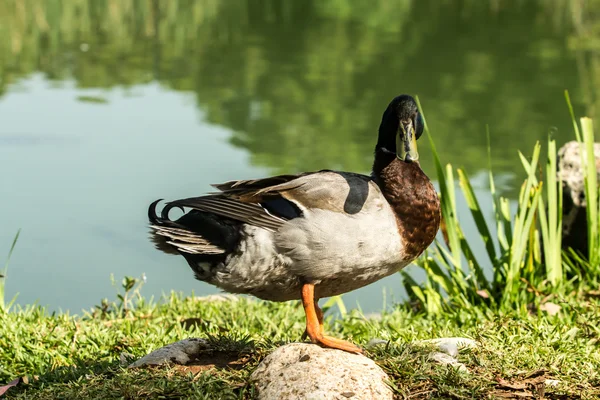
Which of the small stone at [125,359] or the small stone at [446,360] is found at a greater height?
the small stone at [446,360]

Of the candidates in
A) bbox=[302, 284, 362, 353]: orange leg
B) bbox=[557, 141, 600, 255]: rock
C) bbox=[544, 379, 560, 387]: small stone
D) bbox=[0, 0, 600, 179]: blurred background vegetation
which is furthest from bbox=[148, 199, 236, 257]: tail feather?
bbox=[0, 0, 600, 179]: blurred background vegetation

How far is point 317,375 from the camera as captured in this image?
3041 mm

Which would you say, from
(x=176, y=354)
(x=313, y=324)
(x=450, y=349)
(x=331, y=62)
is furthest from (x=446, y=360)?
(x=331, y=62)

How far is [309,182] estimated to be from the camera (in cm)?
340

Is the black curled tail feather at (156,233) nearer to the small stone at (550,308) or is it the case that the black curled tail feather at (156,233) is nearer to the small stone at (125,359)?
the small stone at (125,359)

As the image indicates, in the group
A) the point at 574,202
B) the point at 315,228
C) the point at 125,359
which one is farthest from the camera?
the point at 574,202

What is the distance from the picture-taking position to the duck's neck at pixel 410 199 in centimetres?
339

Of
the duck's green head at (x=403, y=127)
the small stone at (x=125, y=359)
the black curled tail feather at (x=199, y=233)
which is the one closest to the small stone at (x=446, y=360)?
the duck's green head at (x=403, y=127)

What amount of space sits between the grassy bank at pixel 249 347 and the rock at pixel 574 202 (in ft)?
1.93

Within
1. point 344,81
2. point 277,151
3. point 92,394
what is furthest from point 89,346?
point 344,81

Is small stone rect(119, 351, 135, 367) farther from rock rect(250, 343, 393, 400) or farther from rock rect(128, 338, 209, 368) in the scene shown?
rock rect(250, 343, 393, 400)

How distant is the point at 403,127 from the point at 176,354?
131 centimetres

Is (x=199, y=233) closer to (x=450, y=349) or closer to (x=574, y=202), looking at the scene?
(x=450, y=349)

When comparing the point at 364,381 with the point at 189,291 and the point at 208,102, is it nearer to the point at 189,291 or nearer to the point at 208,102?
the point at 189,291
